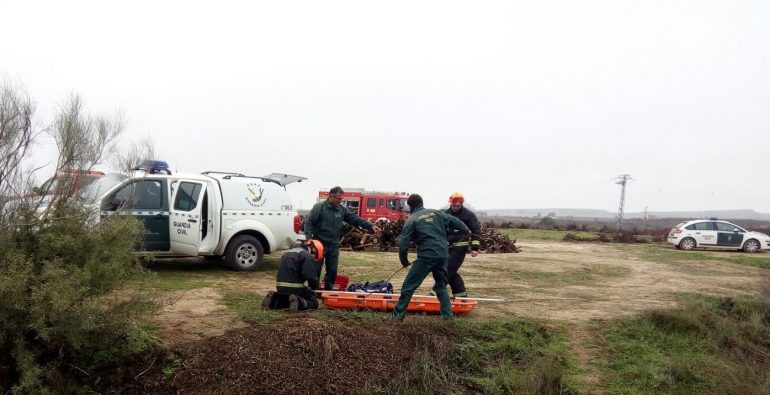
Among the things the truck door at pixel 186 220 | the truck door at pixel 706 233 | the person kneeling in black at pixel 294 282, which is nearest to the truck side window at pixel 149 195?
the truck door at pixel 186 220

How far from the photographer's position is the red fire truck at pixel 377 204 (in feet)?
89.1

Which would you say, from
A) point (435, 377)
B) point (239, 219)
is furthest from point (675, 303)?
point (239, 219)

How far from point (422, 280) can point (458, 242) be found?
4.27 feet

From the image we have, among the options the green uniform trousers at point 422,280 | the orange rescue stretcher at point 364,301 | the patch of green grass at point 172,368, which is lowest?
the patch of green grass at point 172,368

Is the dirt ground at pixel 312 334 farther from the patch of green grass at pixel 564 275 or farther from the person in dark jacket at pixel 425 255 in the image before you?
the person in dark jacket at pixel 425 255

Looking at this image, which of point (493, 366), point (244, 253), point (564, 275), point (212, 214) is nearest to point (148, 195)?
point (212, 214)

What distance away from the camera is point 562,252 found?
20.5 metres

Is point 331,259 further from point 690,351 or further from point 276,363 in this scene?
point 690,351

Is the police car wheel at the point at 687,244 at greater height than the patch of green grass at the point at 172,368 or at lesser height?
greater

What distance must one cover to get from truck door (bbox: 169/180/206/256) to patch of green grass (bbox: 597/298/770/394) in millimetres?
6874

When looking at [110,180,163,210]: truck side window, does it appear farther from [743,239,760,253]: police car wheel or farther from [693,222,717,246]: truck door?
[743,239,760,253]: police car wheel

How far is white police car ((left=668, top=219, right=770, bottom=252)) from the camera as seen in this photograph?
23.1 meters

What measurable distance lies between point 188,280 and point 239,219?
151 cm

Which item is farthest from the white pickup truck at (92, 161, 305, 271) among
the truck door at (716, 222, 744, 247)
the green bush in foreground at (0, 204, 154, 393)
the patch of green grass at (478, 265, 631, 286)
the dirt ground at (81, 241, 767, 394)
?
the truck door at (716, 222, 744, 247)
